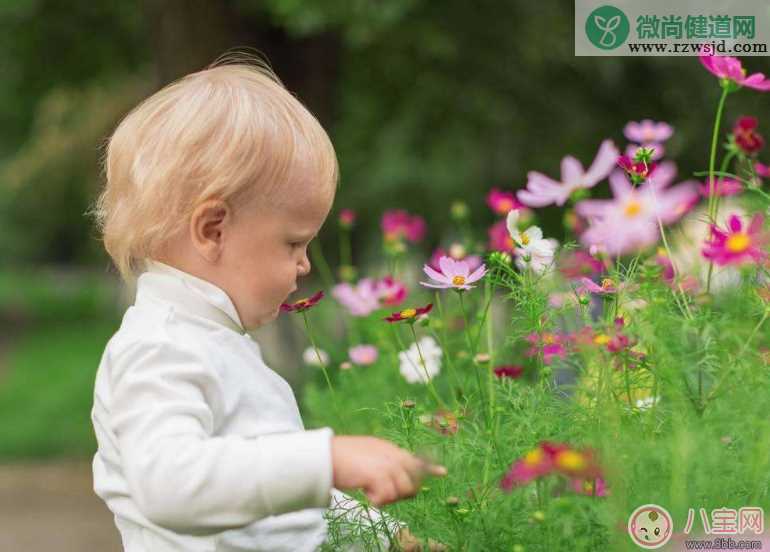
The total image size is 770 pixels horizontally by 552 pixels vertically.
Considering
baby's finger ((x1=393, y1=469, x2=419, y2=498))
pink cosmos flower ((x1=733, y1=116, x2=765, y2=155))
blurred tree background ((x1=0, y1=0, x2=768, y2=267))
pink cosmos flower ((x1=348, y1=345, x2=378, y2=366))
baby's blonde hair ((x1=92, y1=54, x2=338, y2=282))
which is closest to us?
baby's finger ((x1=393, y1=469, x2=419, y2=498))

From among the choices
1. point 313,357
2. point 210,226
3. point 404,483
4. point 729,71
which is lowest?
point 313,357

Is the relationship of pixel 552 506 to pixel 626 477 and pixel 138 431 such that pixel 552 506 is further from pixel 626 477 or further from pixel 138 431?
pixel 138 431

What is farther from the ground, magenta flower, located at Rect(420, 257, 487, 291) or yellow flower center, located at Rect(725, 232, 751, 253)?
yellow flower center, located at Rect(725, 232, 751, 253)

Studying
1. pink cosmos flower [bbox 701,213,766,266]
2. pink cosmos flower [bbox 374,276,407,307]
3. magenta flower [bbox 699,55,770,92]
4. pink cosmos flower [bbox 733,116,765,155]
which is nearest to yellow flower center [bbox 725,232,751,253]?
pink cosmos flower [bbox 701,213,766,266]

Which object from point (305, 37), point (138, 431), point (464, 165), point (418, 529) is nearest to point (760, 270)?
point (418, 529)

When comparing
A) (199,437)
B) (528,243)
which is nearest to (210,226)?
(199,437)

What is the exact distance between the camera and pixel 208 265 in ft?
5.27

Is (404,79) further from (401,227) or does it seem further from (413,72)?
(401,227)

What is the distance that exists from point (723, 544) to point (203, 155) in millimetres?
842

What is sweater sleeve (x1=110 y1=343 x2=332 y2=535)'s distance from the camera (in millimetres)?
1305

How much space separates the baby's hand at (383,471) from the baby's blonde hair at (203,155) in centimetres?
43

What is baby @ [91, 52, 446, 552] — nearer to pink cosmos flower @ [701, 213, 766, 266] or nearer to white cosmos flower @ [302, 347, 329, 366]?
pink cosmos flower @ [701, 213, 766, 266]

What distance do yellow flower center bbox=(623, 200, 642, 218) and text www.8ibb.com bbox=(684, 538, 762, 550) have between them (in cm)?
39

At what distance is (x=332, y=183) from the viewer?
5.39 feet
